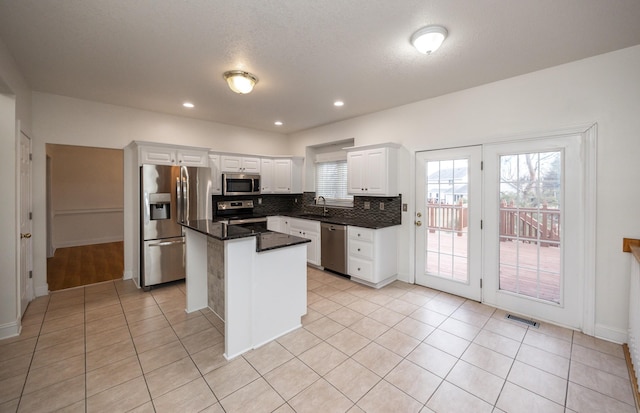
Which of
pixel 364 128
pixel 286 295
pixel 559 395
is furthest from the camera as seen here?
pixel 364 128

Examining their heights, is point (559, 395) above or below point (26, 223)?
below

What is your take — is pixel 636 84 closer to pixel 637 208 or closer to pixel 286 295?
pixel 637 208

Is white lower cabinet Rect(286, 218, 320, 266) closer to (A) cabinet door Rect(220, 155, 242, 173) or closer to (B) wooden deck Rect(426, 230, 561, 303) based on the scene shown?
(A) cabinet door Rect(220, 155, 242, 173)

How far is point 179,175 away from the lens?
3951 millimetres

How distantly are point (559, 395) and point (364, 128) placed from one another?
12.9 feet

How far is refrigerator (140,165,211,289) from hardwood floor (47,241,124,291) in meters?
1.11

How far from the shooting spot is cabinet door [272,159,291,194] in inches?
225

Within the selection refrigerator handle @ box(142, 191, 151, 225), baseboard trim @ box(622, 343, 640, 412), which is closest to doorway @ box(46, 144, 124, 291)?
refrigerator handle @ box(142, 191, 151, 225)

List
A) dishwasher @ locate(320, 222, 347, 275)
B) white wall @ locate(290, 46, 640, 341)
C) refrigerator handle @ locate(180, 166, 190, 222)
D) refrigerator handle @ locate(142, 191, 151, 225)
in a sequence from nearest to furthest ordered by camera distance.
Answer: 1. white wall @ locate(290, 46, 640, 341)
2. refrigerator handle @ locate(142, 191, 151, 225)
3. refrigerator handle @ locate(180, 166, 190, 222)
4. dishwasher @ locate(320, 222, 347, 275)

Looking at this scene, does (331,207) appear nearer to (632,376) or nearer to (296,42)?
(296,42)

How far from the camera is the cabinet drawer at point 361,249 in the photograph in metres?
3.89

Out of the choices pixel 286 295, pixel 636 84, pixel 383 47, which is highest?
pixel 383 47

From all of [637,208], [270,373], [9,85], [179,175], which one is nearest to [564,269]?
[637,208]

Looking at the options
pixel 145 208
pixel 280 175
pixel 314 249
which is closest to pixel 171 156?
pixel 145 208
